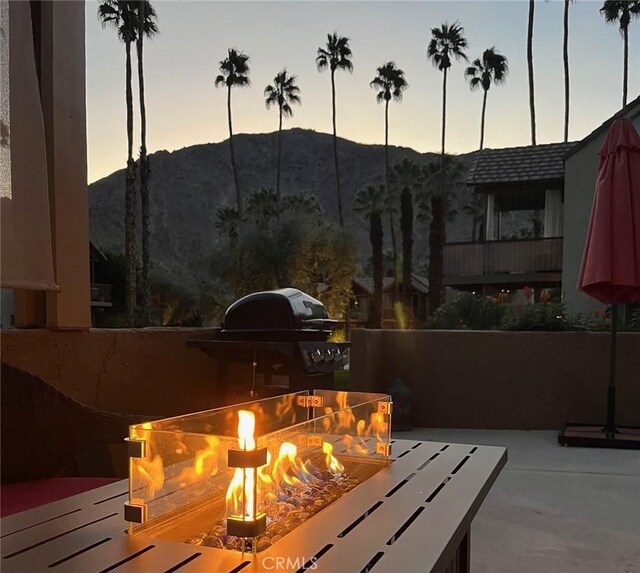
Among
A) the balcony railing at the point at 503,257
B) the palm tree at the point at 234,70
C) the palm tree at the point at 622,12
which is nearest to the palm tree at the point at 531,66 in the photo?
the palm tree at the point at 622,12

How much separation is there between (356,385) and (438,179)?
25453 mm

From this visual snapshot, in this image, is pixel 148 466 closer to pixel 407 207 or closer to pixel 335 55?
pixel 407 207

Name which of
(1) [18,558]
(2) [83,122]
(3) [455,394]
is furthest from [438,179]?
(1) [18,558]

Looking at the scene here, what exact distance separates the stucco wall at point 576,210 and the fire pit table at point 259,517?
419 inches

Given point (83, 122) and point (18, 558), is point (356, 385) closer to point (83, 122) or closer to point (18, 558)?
point (83, 122)

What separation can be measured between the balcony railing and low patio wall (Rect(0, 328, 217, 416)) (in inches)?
432

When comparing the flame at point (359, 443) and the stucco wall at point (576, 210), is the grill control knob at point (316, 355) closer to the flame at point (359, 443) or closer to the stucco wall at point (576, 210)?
the flame at point (359, 443)

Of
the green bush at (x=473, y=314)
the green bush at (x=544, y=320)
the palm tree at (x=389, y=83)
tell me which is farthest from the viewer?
the palm tree at (x=389, y=83)

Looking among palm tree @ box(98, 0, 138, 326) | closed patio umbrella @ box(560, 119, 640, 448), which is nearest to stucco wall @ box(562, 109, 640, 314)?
closed patio umbrella @ box(560, 119, 640, 448)

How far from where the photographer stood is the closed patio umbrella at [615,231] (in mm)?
4184

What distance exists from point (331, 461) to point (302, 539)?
54 cm

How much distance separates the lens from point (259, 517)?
1.01 m

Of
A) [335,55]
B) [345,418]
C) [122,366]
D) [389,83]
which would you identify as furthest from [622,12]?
[345,418]

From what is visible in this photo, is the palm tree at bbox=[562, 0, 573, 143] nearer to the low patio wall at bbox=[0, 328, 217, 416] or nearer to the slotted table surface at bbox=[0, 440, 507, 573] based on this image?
the low patio wall at bbox=[0, 328, 217, 416]
